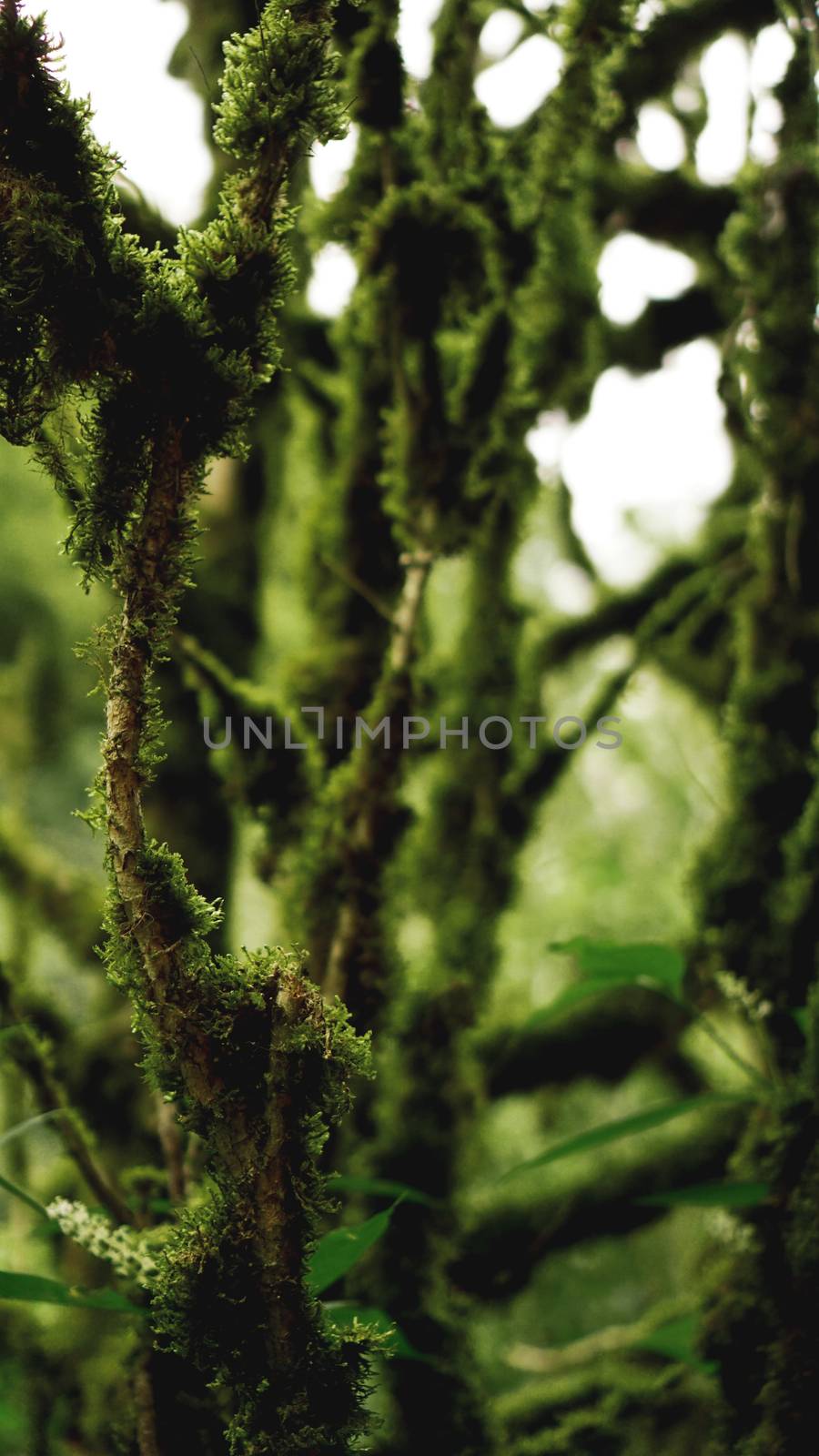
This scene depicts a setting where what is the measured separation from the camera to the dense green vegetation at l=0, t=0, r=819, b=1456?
2.50 feet

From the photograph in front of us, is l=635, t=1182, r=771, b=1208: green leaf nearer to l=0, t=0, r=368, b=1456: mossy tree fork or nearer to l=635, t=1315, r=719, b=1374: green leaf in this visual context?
l=635, t=1315, r=719, b=1374: green leaf

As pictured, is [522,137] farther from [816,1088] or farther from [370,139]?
[816,1088]

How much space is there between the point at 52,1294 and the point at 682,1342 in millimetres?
1006

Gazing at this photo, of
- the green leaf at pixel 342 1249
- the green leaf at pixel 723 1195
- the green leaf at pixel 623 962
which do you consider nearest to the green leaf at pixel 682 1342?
the green leaf at pixel 723 1195

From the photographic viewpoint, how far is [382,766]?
1367 millimetres

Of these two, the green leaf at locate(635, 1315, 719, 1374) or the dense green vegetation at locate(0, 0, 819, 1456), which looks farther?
the green leaf at locate(635, 1315, 719, 1374)

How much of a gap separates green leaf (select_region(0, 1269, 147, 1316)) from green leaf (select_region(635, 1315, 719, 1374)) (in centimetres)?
83

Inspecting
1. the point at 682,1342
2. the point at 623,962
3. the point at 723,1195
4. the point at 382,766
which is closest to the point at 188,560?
the point at 382,766

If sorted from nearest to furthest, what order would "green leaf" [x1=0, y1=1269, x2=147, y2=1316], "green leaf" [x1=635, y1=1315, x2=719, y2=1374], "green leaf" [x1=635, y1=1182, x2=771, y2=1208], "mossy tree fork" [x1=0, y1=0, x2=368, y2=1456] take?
"mossy tree fork" [x1=0, y1=0, x2=368, y2=1456]
"green leaf" [x1=0, y1=1269, x2=147, y2=1316]
"green leaf" [x1=635, y1=1182, x2=771, y2=1208]
"green leaf" [x1=635, y1=1315, x2=719, y2=1374]

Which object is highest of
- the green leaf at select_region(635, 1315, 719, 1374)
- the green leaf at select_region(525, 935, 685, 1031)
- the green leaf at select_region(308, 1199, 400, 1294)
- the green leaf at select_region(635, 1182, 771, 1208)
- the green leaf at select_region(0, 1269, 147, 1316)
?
the green leaf at select_region(525, 935, 685, 1031)

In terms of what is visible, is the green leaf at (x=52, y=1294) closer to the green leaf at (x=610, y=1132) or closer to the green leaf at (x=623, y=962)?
the green leaf at (x=610, y=1132)

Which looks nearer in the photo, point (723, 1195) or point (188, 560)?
point (188, 560)

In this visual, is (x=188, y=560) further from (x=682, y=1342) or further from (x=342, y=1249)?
(x=682, y=1342)

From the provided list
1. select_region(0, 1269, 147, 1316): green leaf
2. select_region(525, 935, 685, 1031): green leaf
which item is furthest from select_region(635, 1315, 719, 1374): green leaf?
select_region(0, 1269, 147, 1316): green leaf
